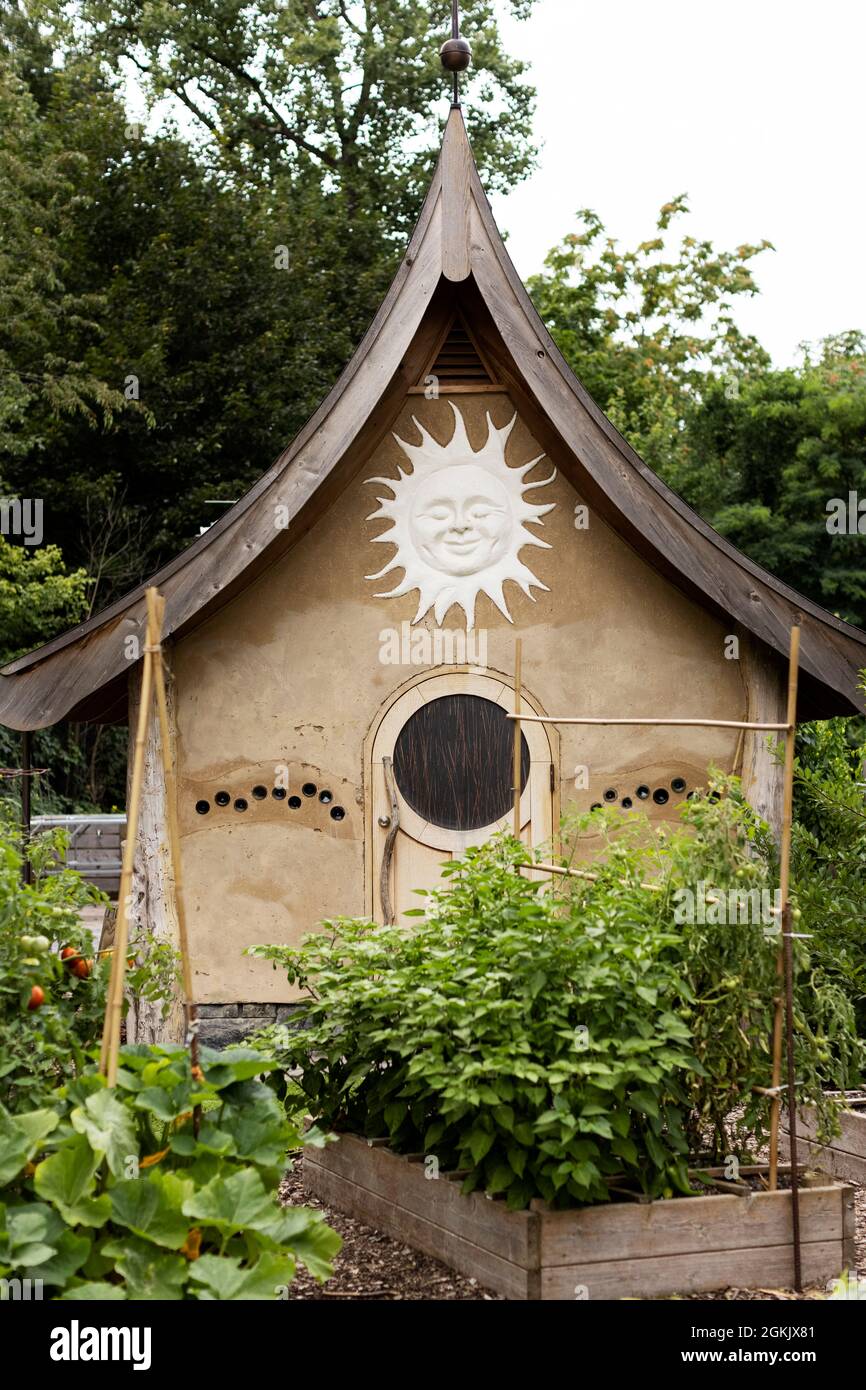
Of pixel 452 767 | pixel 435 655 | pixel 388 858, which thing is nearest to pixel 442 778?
pixel 452 767

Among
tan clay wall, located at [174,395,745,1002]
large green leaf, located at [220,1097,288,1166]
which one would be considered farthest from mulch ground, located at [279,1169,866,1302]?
tan clay wall, located at [174,395,745,1002]

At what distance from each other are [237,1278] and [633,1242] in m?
1.61

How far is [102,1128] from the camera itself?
4.12 m

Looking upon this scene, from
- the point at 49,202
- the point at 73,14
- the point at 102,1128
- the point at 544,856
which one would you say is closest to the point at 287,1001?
the point at 544,856

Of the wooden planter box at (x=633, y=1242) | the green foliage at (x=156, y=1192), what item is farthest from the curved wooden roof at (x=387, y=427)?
the green foliage at (x=156, y=1192)

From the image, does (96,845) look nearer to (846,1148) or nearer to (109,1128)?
(846,1148)

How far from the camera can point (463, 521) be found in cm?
870

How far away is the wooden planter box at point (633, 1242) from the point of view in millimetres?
4828

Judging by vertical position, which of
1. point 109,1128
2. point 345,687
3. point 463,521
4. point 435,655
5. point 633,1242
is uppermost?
point 463,521

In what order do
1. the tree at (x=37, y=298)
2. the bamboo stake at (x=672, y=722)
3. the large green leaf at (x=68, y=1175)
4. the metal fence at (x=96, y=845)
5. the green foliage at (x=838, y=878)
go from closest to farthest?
the large green leaf at (x=68, y=1175) → the bamboo stake at (x=672, y=722) → the green foliage at (x=838, y=878) → the metal fence at (x=96, y=845) → the tree at (x=37, y=298)

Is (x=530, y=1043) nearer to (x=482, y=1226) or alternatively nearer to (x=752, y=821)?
(x=482, y=1226)

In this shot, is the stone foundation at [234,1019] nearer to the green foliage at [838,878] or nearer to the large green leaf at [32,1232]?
the green foliage at [838,878]

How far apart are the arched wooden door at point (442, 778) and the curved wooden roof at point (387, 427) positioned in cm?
121

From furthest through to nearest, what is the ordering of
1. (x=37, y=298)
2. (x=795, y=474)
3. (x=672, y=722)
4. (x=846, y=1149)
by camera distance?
(x=795, y=474), (x=37, y=298), (x=846, y=1149), (x=672, y=722)
